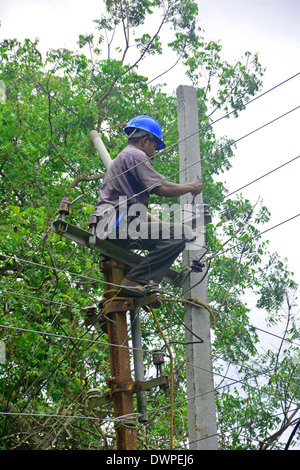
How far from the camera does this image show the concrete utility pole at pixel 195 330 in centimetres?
438

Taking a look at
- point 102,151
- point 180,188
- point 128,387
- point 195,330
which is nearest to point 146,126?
point 102,151

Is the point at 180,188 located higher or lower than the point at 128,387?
higher

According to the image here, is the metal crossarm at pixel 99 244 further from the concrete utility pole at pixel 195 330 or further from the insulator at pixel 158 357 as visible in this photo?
the insulator at pixel 158 357

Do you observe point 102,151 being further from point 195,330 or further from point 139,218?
point 195,330

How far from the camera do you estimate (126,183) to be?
17.7ft

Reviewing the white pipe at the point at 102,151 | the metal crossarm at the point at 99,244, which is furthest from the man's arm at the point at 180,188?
the white pipe at the point at 102,151

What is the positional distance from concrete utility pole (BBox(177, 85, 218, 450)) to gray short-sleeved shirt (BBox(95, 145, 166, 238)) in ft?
0.97


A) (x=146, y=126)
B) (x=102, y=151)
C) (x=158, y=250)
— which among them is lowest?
(x=158, y=250)

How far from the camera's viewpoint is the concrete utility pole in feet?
14.4

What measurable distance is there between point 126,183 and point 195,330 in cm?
145

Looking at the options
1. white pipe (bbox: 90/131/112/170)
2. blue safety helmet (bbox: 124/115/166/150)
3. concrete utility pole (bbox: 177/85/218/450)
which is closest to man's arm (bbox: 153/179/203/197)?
concrete utility pole (bbox: 177/85/218/450)

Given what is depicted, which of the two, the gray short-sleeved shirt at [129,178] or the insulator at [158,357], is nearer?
the insulator at [158,357]

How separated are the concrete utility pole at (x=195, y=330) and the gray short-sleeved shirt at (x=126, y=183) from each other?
0.30 metres

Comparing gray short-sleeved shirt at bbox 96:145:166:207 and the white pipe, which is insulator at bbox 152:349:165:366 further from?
the white pipe
